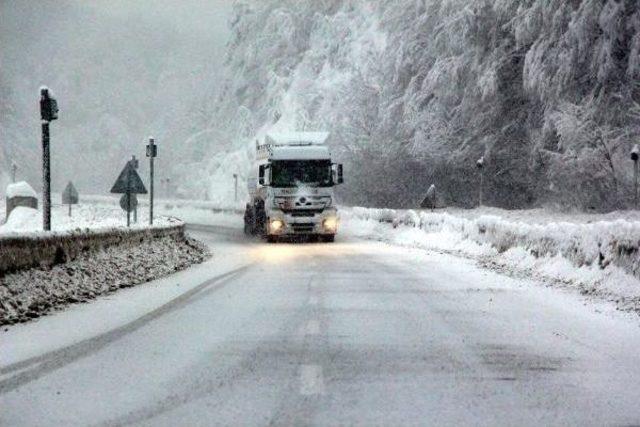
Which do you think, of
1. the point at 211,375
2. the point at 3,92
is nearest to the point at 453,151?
the point at 211,375

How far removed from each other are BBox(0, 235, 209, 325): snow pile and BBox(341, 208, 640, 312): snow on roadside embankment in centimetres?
783

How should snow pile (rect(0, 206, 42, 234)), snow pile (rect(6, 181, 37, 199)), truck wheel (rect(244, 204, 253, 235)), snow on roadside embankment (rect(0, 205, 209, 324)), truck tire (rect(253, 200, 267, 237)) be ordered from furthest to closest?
snow pile (rect(6, 181, 37, 199)), snow pile (rect(0, 206, 42, 234)), truck wheel (rect(244, 204, 253, 235)), truck tire (rect(253, 200, 267, 237)), snow on roadside embankment (rect(0, 205, 209, 324))

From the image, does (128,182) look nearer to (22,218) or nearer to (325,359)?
(325,359)

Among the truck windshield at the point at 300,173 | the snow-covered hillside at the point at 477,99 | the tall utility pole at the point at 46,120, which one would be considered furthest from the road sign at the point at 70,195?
the tall utility pole at the point at 46,120

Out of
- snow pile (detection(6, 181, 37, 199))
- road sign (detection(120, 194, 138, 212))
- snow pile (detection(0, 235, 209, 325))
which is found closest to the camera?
snow pile (detection(0, 235, 209, 325))

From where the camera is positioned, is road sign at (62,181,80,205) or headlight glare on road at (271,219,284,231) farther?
road sign at (62,181,80,205)

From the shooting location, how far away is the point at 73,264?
1251 cm

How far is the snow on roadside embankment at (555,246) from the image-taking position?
12.6 meters

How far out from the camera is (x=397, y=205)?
46594mm

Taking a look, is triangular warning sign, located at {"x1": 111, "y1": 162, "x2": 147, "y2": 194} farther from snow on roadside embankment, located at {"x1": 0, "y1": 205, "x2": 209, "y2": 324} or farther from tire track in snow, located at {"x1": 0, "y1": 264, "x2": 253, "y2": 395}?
tire track in snow, located at {"x1": 0, "y1": 264, "x2": 253, "y2": 395}

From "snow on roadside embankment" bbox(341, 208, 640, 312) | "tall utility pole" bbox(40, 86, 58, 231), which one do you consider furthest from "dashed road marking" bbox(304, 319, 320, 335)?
"tall utility pole" bbox(40, 86, 58, 231)

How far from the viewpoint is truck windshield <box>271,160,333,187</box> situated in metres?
27.2

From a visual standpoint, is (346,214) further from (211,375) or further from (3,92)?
(3,92)

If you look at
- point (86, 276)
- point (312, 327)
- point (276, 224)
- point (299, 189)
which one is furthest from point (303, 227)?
point (312, 327)
